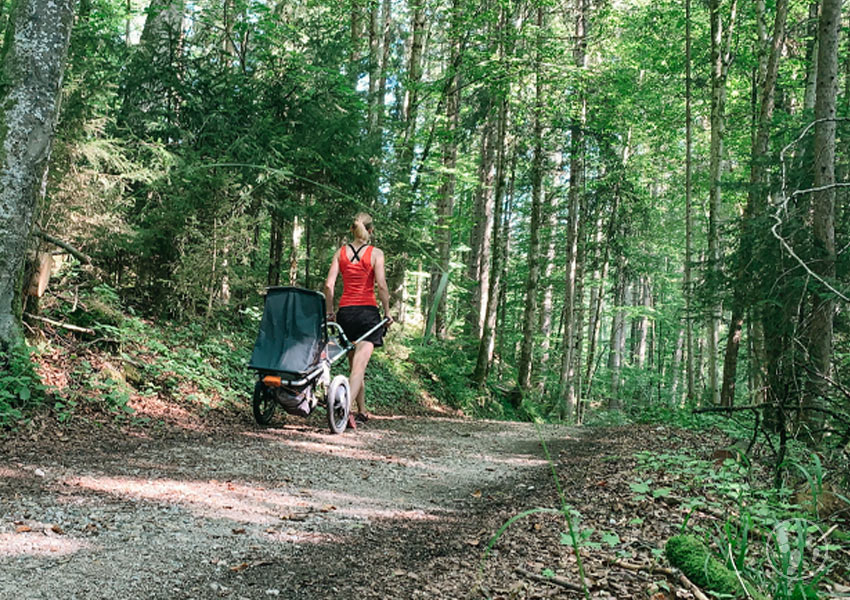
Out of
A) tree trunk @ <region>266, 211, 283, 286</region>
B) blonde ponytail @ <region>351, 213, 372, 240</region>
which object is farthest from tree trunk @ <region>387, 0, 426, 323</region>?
blonde ponytail @ <region>351, 213, 372, 240</region>

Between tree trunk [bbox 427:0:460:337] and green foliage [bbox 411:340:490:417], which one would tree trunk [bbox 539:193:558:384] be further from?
green foliage [bbox 411:340:490:417]

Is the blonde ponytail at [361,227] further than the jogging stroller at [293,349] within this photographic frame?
Yes

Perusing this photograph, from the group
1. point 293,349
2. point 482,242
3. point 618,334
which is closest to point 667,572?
point 293,349

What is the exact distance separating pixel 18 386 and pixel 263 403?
8.09ft

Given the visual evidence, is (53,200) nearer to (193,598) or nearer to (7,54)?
(7,54)

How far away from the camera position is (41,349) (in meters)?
6.75

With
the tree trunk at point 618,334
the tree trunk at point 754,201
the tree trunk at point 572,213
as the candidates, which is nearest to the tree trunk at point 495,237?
the tree trunk at point 572,213

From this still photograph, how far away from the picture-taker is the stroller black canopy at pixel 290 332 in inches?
258

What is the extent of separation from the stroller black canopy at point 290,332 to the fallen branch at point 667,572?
4214mm

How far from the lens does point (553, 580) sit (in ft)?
8.93

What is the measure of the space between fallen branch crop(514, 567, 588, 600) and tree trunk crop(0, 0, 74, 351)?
5703 millimetres

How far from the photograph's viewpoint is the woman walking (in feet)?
23.6

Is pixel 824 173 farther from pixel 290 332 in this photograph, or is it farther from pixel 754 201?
pixel 290 332

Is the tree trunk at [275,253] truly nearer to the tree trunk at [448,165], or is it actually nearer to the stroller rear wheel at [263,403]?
the tree trunk at [448,165]
